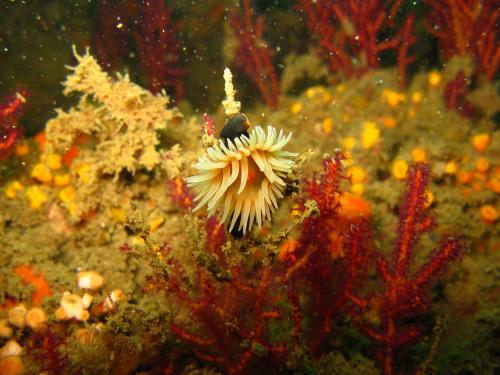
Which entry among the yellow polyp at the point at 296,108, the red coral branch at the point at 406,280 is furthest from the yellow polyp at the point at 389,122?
the red coral branch at the point at 406,280

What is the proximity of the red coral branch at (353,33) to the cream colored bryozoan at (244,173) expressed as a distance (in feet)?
18.6

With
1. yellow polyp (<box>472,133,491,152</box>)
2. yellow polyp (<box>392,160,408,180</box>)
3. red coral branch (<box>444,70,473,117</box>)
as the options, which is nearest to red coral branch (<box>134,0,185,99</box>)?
yellow polyp (<box>392,160,408,180</box>)

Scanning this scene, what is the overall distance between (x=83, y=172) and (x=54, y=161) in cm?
56

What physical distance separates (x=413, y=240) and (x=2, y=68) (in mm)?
7663

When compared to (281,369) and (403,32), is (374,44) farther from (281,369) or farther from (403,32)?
(281,369)

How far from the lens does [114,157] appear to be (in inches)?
170

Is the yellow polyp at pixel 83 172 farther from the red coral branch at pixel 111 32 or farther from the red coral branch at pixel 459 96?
the red coral branch at pixel 459 96

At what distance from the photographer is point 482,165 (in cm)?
494

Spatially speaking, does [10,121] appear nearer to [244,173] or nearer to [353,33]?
[244,173]

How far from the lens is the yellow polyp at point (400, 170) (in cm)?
500

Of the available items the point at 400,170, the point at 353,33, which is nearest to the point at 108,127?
the point at 400,170

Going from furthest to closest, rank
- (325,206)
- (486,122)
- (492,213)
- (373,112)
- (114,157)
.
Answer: (373,112)
(486,122)
(492,213)
(114,157)
(325,206)

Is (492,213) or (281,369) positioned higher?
(492,213)

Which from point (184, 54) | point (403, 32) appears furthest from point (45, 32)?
point (403, 32)
